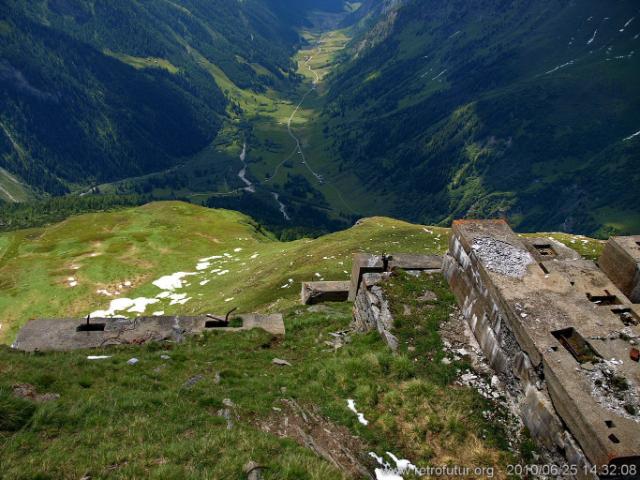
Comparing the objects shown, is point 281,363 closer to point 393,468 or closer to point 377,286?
point 377,286

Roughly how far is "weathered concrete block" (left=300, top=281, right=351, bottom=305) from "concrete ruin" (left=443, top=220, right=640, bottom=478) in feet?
55.3

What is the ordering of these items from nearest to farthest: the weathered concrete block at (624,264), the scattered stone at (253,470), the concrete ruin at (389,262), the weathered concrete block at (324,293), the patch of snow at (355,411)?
the scattered stone at (253,470) < the patch of snow at (355,411) < the weathered concrete block at (624,264) < the concrete ruin at (389,262) < the weathered concrete block at (324,293)

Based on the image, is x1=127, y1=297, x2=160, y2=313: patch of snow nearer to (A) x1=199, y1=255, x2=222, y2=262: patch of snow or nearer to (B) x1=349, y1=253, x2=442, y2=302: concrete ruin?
(A) x1=199, y1=255, x2=222, y2=262: patch of snow

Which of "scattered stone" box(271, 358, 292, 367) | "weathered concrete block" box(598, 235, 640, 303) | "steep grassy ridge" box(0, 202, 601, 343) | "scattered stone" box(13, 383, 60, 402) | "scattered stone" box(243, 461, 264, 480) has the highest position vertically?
"weathered concrete block" box(598, 235, 640, 303)

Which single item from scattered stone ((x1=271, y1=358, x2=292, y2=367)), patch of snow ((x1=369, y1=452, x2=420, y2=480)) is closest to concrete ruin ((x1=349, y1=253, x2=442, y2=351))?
scattered stone ((x1=271, y1=358, x2=292, y2=367))

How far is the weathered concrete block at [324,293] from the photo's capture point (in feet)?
134

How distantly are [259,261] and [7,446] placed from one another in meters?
68.7

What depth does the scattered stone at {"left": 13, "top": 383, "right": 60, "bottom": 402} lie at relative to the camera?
1666 cm

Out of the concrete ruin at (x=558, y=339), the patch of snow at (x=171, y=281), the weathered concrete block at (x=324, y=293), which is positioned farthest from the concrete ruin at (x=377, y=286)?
the patch of snow at (x=171, y=281)

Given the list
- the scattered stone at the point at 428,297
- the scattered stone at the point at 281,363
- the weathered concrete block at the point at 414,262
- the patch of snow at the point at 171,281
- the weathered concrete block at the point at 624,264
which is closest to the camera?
the weathered concrete block at the point at 624,264

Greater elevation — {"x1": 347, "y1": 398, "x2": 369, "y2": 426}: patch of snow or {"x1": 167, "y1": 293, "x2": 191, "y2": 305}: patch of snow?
{"x1": 347, "y1": 398, "x2": 369, "y2": 426}: patch of snow

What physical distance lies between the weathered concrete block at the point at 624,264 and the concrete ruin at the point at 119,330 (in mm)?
19671

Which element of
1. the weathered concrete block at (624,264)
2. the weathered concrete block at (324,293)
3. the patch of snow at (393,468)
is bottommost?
the weathered concrete block at (324,293)

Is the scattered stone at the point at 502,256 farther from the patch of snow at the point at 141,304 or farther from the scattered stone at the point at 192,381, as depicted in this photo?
the patch of snow at the point at 141,304
